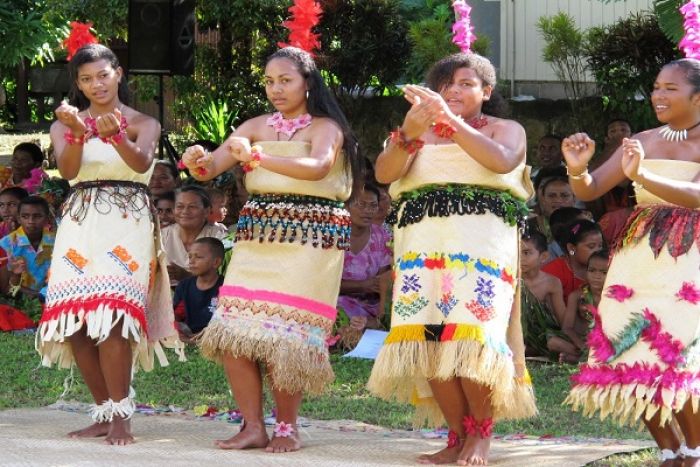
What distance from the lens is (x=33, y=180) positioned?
11.2 m

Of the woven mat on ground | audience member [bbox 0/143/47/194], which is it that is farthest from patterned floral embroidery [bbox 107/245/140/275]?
audience member [bbox 0/143/47/194]

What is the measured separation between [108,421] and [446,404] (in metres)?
1.57

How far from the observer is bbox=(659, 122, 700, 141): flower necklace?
195 inches

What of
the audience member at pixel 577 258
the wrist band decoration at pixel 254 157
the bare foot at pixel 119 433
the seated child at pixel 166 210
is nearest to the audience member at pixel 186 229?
the seated child at pixel 166 210

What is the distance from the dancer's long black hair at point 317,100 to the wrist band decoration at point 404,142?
0.52 meters

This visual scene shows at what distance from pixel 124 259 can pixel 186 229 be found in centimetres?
315

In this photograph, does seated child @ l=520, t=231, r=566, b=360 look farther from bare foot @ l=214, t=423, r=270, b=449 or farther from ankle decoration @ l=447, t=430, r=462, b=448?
bare foot @ l=214, t=423, r=270, b=449

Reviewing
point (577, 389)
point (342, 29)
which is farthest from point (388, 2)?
point (577, 389)

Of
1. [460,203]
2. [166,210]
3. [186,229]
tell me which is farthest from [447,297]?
[166,210]

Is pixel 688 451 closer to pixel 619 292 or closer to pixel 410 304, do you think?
pixel 619 292

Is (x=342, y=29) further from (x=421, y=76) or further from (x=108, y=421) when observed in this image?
(x=108, y=421)

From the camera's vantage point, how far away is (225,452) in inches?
213

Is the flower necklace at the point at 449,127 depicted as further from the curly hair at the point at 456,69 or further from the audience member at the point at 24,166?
the audience member at the point at 24,166

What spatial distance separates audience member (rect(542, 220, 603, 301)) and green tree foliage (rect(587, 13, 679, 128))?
9.23 feet
